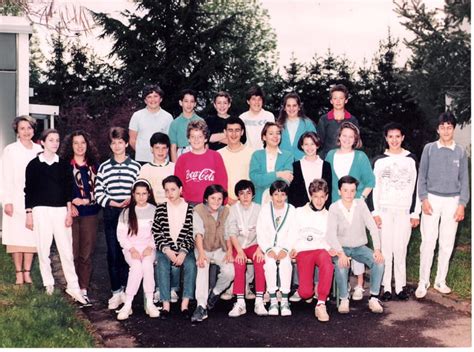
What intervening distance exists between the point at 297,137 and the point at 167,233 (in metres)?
1.75

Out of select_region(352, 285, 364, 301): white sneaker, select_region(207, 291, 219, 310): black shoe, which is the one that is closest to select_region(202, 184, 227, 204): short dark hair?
select_region(207, 291, 219, 310): black shoe

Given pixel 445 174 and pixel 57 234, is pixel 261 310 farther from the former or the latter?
Result: pixel 445 174

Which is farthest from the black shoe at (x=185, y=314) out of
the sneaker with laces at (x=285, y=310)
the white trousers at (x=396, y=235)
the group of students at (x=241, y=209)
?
the white trousers at (x=396, y=235)

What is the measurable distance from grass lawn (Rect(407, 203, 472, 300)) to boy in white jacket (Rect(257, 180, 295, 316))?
1.92 metres

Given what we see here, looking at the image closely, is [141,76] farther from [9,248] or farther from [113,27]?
[9,248]

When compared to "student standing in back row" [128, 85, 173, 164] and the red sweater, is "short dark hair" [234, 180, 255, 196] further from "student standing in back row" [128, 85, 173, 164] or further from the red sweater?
"student standing in back row" [128, 85, 173, 164]

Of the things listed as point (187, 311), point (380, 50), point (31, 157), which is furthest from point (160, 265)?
point (380, 50)

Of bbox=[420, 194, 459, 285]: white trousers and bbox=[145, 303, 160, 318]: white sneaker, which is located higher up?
bbox=[420, 194, 459, 285]: white trousers

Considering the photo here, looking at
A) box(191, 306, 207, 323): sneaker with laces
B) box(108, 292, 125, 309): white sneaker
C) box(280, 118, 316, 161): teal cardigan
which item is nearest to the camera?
box(191, 306, 207, 323): sneaker with laces

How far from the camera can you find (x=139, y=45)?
21547 millimetres

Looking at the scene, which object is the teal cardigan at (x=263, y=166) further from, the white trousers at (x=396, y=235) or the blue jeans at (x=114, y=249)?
the blue jeans at (x=114, y=249)

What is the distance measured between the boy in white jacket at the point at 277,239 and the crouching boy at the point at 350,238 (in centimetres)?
38

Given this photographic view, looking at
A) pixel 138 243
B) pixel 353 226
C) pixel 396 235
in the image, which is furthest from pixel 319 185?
pixel 138 243

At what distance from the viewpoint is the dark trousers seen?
635 cm
